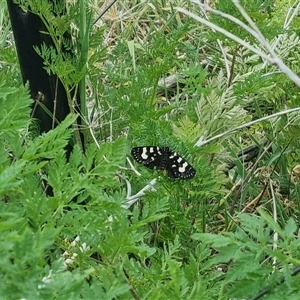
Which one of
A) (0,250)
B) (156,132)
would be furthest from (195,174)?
(0,250)

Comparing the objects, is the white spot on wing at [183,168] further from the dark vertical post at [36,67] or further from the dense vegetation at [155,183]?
the dark vertical post at [36,67]

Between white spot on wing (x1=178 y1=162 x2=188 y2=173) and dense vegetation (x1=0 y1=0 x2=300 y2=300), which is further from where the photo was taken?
white spot on wing (x1=178 y1=162 x2=188 y2=173)

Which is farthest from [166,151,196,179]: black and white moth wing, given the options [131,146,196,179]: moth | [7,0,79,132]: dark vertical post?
[7,0,79,132]: dark vertical post

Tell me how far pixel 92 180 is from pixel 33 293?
0.31 meters

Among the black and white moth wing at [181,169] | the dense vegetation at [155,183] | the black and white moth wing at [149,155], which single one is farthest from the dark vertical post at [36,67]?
the black and white moth wing at [181,169]

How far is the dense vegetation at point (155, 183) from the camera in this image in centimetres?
80

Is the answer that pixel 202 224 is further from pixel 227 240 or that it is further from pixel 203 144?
pixel 227 240

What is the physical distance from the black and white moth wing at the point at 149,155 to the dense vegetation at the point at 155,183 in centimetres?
2

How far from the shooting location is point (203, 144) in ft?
4.42

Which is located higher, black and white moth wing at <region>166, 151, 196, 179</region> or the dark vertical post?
the dark vertical post

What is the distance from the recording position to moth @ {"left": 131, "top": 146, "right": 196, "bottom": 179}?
4.02ft

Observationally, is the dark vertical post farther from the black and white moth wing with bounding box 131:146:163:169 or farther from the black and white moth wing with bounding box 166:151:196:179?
the black and white moth wing with bounding box 166:151:196:179

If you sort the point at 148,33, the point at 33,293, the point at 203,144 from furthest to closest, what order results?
the point at 148,33, the point at 203,144, the point at 33,293

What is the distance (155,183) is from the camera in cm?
133
